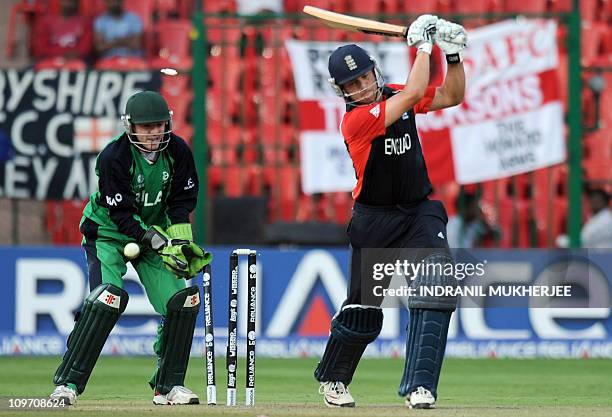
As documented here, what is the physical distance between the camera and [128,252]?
7.67m

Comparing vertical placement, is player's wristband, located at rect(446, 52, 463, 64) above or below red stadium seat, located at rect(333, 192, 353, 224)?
above

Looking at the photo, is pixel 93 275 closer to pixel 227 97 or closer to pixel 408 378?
pixel 408 378

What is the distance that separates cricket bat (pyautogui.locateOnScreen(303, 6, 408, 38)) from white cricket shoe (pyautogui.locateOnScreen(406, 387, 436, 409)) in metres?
2.00

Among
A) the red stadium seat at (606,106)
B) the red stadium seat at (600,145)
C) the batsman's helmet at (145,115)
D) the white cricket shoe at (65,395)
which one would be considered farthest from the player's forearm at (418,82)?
the red stadium seat at (600,145)

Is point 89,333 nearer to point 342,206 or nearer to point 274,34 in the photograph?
point 342,206

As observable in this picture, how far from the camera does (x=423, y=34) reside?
7.39 meters

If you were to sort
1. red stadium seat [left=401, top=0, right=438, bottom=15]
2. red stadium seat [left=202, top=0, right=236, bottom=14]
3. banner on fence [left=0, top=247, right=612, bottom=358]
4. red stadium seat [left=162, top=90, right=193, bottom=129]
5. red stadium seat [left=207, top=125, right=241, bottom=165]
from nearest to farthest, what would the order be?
banner on fence [left=0, top=247, right=612, bottom=358] < red stadium seat [left=207, top=125, right=241, bottom=165] < red stadium seat [left=162, top=90, right=193, bottom=129] < red stadium seat [left=401, top=0, right=438, bottom=15] < red stadium seat [left=202, top=0, right=236, bottom=14]

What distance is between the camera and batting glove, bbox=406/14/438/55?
7.36 m

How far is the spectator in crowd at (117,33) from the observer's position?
14742 mm

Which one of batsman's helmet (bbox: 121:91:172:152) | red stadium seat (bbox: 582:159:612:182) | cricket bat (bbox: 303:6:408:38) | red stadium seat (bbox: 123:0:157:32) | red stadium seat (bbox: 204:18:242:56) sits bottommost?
red stadium seat (bbox: 582:159:612:182)

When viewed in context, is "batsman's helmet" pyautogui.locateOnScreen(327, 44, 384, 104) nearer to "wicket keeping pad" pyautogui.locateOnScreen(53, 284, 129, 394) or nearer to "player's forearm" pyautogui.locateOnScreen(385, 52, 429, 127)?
"player's forearm" pyautogui.locateOnScreen(385, 52, 429, 127)

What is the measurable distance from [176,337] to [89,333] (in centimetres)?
50

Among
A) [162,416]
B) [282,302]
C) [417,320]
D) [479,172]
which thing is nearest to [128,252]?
[162,416]

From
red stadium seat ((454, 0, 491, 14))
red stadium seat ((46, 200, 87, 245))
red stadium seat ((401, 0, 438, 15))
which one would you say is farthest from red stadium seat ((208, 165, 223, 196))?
red stadium seat ((454, 0, 491, 14))
